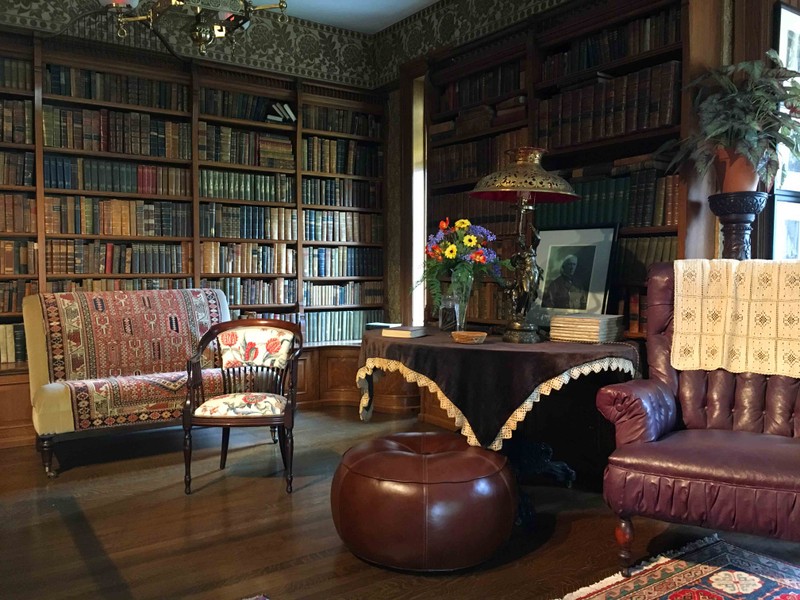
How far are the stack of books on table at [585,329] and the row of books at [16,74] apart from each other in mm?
3716

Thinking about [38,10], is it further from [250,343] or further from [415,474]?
[415,474]

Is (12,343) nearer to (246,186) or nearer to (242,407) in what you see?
(246,186)

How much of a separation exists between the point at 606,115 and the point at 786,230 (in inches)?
42.3

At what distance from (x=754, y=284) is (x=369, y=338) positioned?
1656mm

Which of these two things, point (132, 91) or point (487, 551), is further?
point (132, 91)

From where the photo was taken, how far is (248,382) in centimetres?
403

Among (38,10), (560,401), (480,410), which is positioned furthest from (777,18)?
(38,10)

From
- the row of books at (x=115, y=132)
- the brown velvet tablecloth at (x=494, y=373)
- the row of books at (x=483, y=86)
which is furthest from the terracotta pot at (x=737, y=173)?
the row of books at (x=115, y=132)

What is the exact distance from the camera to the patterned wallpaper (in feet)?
14.6

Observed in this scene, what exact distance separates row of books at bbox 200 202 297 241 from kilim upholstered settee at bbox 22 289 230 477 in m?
0.68

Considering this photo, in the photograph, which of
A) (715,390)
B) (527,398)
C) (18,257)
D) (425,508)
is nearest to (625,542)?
(527,398)

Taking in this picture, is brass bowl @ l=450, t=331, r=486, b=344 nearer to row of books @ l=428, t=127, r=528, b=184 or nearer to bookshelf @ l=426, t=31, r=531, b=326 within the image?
bookshelf @ l=426, t=31, r=531, b=326

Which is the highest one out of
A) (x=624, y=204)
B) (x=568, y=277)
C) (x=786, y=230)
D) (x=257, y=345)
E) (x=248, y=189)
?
(x=248, y=189)

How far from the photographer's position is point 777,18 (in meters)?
3.26
